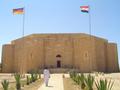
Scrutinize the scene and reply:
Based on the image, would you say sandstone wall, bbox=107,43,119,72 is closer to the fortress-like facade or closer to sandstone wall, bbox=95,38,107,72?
sandstone wall, bbox=95,38,107,72

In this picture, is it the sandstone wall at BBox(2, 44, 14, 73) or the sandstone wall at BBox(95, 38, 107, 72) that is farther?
the sandstone wall at BBox(2, 44, 14, 73)

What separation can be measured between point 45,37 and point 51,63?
5201mm

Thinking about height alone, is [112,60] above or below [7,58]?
below

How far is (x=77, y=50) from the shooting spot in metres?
45.6

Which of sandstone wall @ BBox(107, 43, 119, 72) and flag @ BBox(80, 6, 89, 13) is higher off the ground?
flag @ BBox(80, 6, 89, 13)

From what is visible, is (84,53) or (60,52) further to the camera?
(60,52)

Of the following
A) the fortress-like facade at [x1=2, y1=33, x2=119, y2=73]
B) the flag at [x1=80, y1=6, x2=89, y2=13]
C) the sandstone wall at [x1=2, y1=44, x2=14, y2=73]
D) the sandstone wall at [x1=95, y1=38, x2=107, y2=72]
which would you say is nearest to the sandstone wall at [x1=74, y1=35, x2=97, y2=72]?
the fortress-like facade at [x1=2, y1=33, x2=119, y2=73]

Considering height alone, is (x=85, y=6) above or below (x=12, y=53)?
above

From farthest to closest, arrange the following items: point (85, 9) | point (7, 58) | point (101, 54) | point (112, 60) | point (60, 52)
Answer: point (112, 60), point (7, 58), point (101, 54), point (60, 52), point (85, 9)

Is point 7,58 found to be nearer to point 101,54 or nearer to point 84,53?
point 84,53

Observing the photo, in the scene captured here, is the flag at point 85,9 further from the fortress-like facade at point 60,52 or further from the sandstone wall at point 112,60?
the sandstone wall at point 112,60

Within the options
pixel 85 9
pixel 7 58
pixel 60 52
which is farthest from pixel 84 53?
pixel 7 58

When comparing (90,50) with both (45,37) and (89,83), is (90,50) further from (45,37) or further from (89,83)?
(89,83)

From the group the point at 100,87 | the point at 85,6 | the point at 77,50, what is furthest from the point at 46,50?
the point at 100,87
